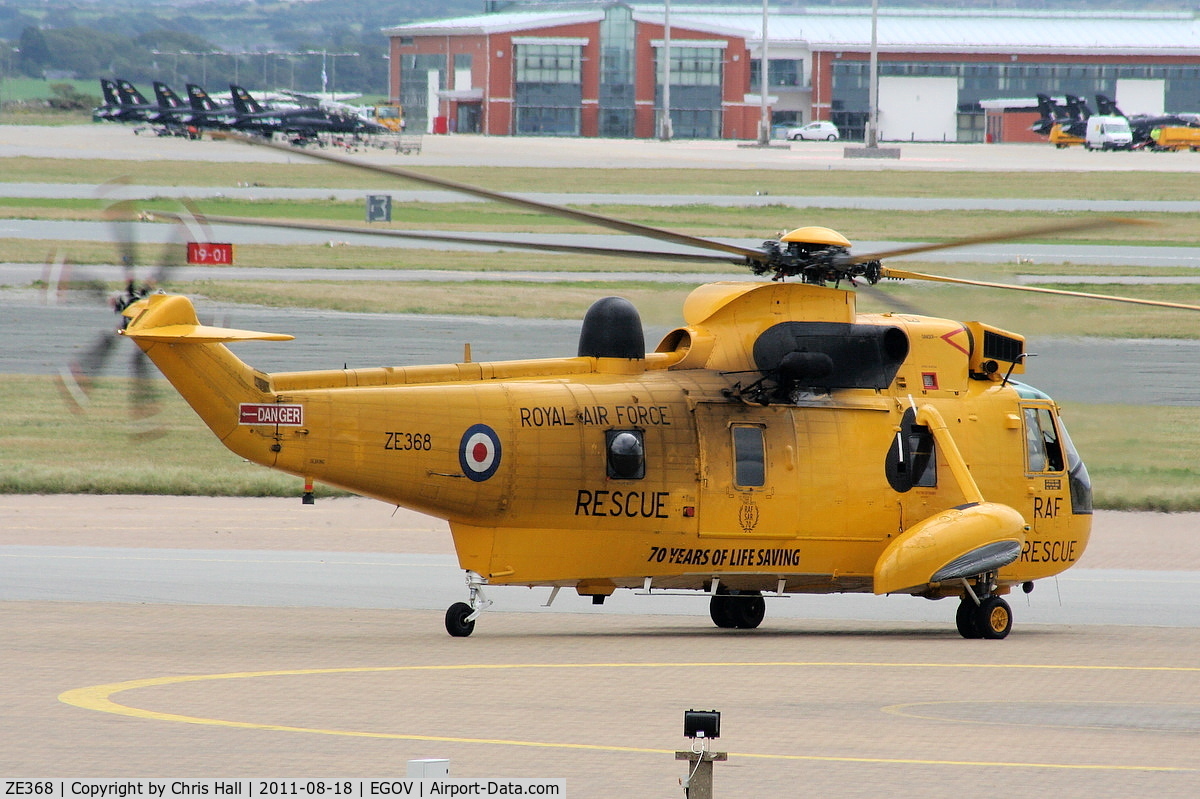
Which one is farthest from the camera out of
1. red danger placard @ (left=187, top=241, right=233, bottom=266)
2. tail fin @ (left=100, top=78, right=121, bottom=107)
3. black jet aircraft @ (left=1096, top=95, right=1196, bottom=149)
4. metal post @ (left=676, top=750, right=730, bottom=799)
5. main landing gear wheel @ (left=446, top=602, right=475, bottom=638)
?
tail fin @ (left=100, top=78, right=121, bottom=107)

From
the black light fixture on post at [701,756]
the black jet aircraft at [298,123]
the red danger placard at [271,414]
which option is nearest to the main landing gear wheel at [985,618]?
the red danger placard at [271,414]

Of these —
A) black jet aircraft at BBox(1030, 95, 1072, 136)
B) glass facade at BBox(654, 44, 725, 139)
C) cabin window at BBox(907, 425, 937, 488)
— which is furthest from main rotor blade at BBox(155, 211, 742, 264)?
glass facade at BBox(654, 44, 725, 139)

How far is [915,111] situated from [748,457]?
138m

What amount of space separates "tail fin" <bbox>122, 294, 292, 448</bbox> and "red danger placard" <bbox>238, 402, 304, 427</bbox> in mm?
45

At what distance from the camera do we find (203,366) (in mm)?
13492

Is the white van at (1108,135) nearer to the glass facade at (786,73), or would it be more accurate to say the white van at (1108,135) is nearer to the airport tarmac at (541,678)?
the glass facade at (786,73)

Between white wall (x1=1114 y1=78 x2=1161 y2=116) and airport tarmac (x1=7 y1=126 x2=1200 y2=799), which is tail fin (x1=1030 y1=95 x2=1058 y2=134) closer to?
white wall (x1=1114 y1=78 x2=1161 y2=116)

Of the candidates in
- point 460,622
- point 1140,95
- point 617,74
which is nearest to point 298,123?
point 617,74

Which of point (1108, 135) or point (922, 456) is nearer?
point (922, 456)

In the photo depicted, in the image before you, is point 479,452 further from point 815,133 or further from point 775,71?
point 775,71

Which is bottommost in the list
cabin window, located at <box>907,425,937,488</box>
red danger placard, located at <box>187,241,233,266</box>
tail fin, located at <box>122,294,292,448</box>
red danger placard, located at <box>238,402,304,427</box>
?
cabin window, located at <box>907,425,937,488</box>

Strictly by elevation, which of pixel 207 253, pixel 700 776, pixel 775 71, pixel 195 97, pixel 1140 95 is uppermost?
pixel 775 71

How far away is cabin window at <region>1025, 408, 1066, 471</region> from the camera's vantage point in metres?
16.7

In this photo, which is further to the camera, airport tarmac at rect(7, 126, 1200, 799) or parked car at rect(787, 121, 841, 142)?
parked car at rect(787, 121, 841, 142)
